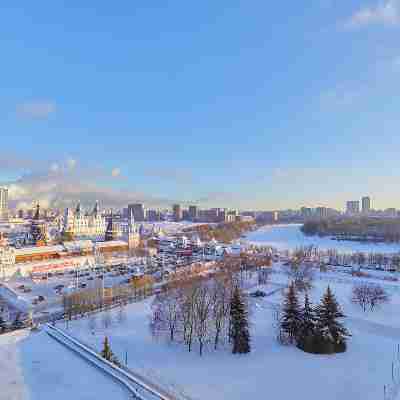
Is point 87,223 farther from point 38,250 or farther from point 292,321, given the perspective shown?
point 292,321

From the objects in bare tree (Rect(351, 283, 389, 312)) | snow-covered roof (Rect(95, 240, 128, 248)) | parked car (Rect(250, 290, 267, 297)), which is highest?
snow-covered roof (Rect(95, 240, 128, 248))

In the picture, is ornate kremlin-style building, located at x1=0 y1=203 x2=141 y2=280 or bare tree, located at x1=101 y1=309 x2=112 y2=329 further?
ornate kremlin-style building, located at x1=0 y1=203 x2=141 y2=280

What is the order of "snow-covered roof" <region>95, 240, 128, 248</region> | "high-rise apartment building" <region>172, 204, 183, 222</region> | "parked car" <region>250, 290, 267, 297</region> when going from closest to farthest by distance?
1. "parked car" <region>250, 290, 267, 297</region>
2. "snow-covered roof" <region>95, 240, 128, 248</region>
3. "high-rise apartment building" <region>172, 204, 183, 222</region>

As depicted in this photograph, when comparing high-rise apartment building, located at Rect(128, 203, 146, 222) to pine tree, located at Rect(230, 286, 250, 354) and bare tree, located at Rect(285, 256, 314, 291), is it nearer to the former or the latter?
bare tree, located at Rect(285, 256, 314, 291)

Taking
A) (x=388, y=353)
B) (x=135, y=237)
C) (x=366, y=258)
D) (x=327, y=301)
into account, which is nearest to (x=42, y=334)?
(x=327, y=301)

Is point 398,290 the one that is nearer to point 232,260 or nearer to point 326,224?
point 232,260

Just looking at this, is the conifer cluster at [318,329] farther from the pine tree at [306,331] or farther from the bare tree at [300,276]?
the bare tree at [300,276]

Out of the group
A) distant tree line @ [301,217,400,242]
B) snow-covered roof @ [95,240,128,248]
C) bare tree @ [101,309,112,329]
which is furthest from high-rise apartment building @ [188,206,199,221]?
bare tree @ [101,309,112,329]

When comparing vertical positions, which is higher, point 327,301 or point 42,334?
point 327,301

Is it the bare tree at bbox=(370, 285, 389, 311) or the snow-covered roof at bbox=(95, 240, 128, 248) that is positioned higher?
the snow-covered roof at bbox=(95, 240, 128, 248)
